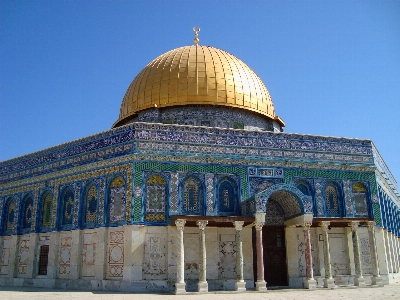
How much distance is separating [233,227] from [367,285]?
5306mm

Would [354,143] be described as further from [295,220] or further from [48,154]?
[48,154]

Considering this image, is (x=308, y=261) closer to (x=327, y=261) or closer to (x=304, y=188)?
(x=327, y=261)

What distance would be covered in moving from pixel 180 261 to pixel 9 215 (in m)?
9.79

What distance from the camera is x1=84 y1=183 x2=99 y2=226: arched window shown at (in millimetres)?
16156

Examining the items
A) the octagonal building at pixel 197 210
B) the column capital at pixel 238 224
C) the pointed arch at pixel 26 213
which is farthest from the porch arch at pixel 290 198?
the pointed arch at pixel 26 213

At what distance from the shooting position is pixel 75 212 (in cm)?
1661

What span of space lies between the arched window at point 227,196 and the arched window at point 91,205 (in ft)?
15.2

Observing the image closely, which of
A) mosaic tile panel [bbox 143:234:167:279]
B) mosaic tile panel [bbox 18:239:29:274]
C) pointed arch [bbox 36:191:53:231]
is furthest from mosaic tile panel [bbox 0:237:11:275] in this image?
mosaic tile panel [bbox 143:234:167:279]

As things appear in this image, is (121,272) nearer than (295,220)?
Yes

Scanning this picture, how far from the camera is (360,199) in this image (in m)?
17.3

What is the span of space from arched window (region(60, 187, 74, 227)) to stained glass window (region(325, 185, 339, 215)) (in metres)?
10.0

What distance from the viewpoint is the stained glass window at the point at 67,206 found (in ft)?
55.7

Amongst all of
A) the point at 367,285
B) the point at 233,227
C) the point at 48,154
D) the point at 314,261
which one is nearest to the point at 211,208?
the point at 233,227

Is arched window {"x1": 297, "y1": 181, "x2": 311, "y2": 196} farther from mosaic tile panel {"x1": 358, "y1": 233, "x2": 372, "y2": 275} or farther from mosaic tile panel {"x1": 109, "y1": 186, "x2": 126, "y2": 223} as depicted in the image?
mosaic tile panel {"x1": 109, "y1": 186, "x2": 126, "y2": 223}
